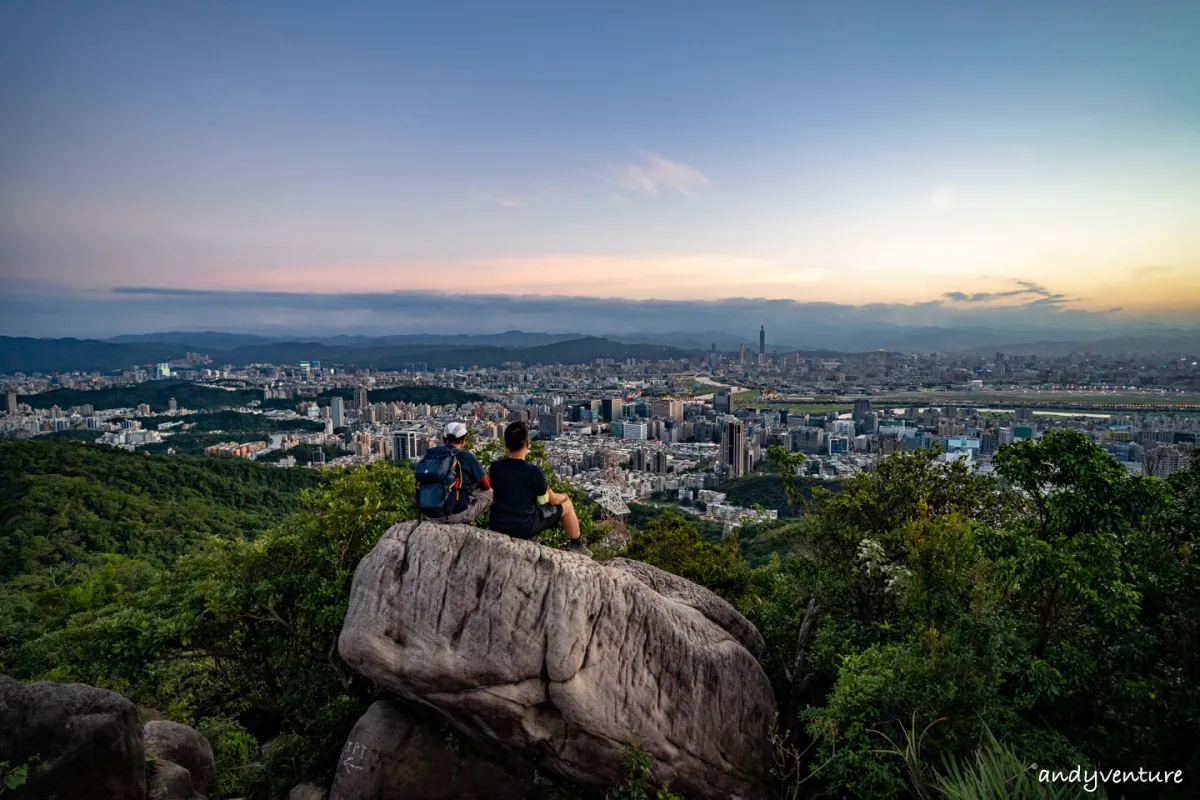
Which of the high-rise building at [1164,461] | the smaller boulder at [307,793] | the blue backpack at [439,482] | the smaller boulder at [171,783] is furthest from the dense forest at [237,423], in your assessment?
the blue backpack at [439,482]

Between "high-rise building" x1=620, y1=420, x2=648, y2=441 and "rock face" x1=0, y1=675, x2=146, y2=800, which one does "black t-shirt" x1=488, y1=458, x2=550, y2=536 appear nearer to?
"rock face" x1=0, y1=675, x2=146, y2=800

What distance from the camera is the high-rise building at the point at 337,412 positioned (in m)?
108

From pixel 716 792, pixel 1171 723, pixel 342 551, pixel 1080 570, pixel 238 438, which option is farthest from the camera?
pixel 238 438

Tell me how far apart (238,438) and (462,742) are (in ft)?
318

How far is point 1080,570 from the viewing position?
4.86 m

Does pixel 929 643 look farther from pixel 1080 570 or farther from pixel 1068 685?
pixel 1068 685

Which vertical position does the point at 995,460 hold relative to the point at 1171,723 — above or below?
above

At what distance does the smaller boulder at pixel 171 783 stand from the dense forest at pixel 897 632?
0.72 meters

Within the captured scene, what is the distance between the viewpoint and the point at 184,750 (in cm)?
598

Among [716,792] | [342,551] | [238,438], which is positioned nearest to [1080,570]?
[716,792]

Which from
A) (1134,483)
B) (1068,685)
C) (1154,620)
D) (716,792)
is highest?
(1134,483)

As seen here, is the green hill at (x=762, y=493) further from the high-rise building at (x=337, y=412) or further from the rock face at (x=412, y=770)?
the high-rise building at (x=337, y=412)

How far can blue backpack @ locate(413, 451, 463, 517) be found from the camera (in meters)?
5.08

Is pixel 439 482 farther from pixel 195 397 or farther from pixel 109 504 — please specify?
pixel 195 397
